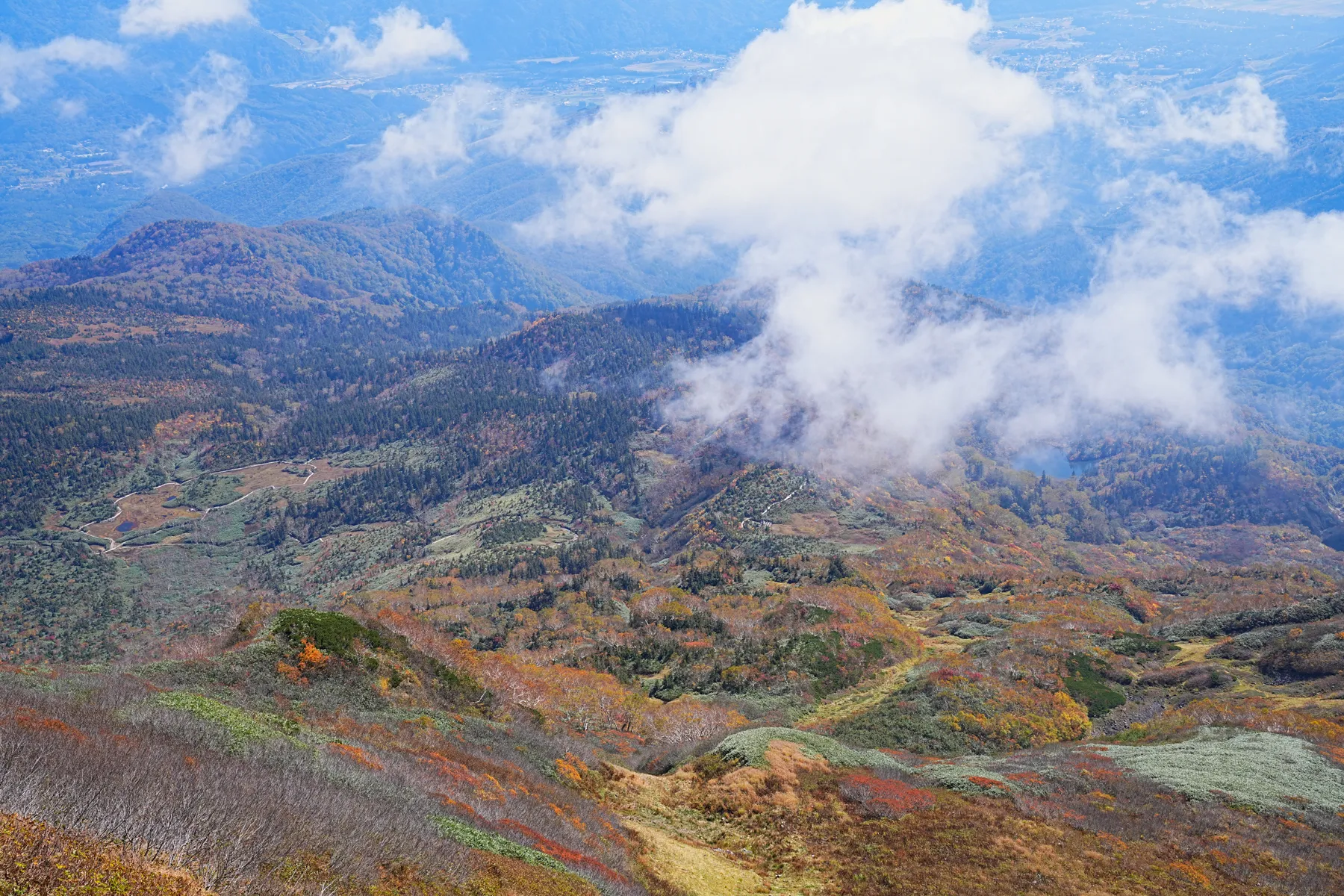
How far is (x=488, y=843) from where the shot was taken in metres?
24.8

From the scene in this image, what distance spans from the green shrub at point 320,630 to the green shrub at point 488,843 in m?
25.9

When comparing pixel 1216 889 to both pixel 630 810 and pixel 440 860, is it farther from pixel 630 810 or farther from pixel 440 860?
pixel 440 860

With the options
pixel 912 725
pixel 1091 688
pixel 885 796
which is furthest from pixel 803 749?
pixel 1091 688

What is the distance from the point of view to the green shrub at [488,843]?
24094 millimetres

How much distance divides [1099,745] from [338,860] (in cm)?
5748

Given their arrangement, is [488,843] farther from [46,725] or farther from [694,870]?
[46,725]

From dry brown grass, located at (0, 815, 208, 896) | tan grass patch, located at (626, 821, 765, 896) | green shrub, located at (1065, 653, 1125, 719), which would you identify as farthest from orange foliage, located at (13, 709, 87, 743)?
green shrub, located at (1065, 653, 1125, 719)

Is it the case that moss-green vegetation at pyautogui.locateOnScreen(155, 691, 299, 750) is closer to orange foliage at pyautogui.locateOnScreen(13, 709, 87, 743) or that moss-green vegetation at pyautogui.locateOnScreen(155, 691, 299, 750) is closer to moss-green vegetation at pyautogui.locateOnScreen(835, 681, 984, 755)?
orange foliage at pyautogui.locateOnScreen(13, 709, 87, 743)

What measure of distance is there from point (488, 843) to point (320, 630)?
28733 mm

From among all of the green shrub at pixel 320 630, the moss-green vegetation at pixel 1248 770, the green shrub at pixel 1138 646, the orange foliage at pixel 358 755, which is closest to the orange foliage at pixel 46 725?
the orange foliage at pixel 358 755

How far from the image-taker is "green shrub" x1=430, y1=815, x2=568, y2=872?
24.1 meters

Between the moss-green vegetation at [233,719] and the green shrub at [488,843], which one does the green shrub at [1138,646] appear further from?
the moss-green vegetation at [233,719]

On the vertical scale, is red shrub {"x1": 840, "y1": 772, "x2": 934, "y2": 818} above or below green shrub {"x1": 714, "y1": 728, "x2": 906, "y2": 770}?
above

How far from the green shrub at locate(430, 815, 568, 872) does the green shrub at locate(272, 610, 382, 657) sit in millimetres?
25868
